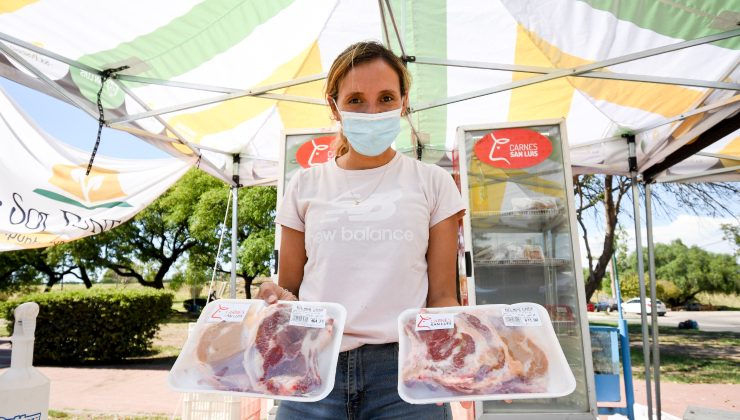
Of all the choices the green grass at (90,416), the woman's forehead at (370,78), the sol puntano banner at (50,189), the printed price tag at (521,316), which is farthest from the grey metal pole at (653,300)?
the green grass at (90,416)

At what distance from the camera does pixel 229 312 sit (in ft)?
4.05

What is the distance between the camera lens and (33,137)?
4148 millimetres

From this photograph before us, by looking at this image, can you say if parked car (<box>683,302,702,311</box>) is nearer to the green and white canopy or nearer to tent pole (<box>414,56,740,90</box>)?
the green and white canopy

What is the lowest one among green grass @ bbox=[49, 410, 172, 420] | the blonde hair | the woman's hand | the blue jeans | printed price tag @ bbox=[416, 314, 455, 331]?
green grass @ bbox=[49, 410, 172, 420]

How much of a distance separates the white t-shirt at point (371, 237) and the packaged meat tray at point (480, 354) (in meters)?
0.07

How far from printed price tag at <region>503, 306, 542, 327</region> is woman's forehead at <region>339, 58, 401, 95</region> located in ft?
2.32

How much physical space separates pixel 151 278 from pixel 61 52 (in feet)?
91.5

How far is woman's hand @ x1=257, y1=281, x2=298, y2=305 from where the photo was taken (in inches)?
47.8

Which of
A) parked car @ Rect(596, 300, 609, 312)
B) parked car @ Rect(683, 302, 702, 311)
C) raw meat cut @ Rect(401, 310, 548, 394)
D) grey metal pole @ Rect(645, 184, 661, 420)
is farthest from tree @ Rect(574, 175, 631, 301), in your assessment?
parked car @ Rect(683, 302, 702, 311)

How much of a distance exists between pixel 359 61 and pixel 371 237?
1.68 feet

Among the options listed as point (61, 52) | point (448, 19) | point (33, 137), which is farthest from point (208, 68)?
point (448, 19)

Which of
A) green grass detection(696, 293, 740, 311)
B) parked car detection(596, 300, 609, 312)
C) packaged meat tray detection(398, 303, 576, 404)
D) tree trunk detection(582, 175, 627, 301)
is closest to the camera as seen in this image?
packaged meat tray detection(398, 303, 576, 404)

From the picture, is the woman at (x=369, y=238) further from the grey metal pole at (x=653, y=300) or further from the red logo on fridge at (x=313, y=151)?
the grey metal pole at (x=653, y=300)

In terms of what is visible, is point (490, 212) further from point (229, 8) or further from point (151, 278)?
point (151, 278)
